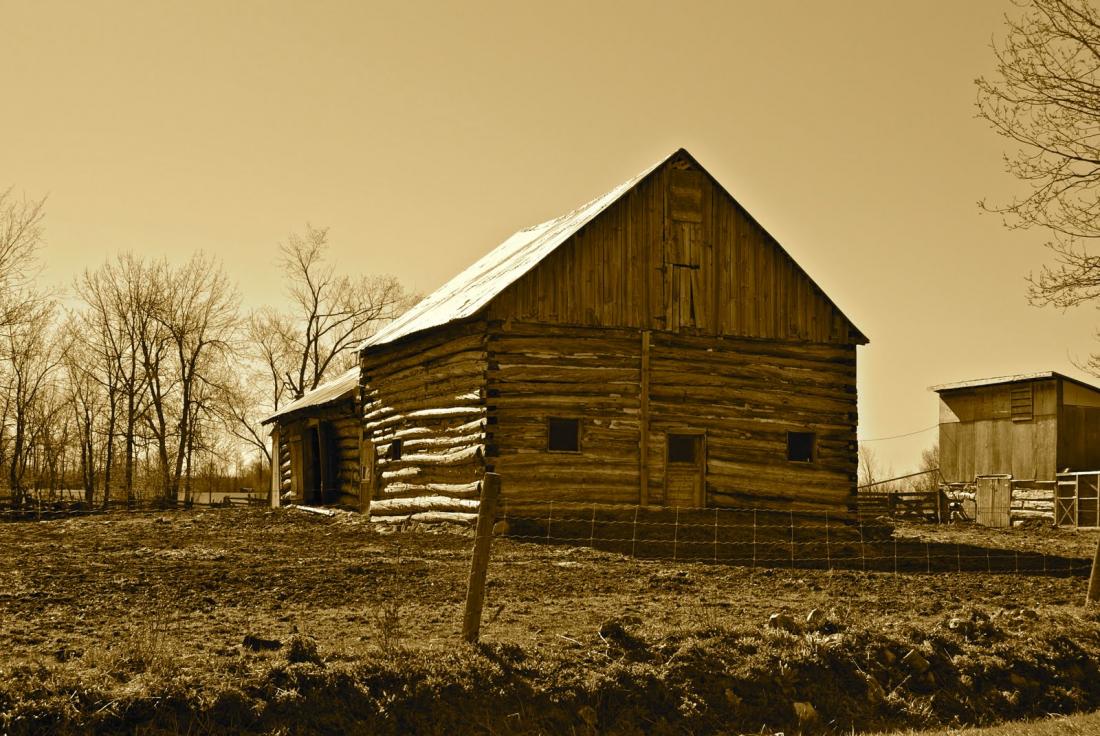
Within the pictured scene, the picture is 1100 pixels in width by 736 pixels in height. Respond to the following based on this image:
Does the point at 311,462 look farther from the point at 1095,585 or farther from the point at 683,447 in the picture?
the point at 1095,585

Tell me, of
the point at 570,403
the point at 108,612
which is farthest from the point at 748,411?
the point at 108,612

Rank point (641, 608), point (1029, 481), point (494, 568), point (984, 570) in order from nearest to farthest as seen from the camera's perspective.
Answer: point (641, 608) < point (494, 568) < point (984, 570) < point (1029, 481)

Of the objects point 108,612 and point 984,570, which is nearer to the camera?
point 108,612

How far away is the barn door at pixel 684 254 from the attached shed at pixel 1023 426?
15.6m

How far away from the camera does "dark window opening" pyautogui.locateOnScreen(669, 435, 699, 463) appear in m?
20.8

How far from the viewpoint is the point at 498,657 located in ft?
26.3

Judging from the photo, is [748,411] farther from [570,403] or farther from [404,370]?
[404,370]

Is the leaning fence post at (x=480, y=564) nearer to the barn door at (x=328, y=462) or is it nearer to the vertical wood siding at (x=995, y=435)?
the barn door at (x=328, y=462)

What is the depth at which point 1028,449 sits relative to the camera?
32094 millimetres

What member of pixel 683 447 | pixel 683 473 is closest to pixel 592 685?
pixel 683 473

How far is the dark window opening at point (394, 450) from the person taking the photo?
24.0 metres

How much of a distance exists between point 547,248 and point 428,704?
47.1 ft

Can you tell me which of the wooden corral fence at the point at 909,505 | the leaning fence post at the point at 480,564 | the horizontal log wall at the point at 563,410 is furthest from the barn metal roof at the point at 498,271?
the wooden corral fence at the point at 909,505

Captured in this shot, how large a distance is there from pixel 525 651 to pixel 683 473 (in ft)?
41.6
